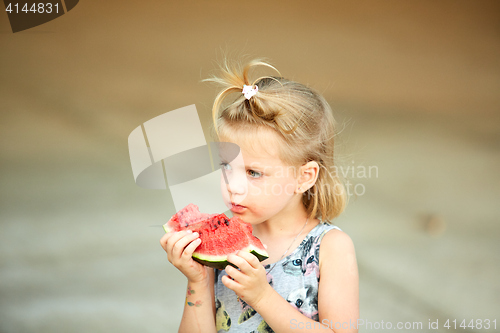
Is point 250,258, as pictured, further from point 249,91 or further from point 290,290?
point 249,91

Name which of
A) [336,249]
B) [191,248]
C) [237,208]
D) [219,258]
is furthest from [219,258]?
[336,249]

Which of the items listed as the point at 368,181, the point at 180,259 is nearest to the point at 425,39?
the point at 368,181

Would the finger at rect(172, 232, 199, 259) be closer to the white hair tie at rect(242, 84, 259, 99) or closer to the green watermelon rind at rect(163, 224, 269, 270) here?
the green watermelon rind at rect(163, 224, 269, 270)

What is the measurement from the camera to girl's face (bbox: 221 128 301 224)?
1813mm

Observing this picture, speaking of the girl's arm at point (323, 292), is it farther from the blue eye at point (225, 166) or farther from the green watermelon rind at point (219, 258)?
the blue eye at point (225, 166)

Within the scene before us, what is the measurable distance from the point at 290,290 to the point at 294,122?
0.69m

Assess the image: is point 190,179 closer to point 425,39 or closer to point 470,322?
point 425,39

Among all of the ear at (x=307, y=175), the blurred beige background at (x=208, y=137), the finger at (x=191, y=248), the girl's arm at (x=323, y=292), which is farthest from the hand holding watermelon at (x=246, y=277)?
the blurred beige background at (x=208, y=137)

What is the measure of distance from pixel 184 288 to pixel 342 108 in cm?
180

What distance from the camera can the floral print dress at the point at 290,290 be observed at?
185 cm

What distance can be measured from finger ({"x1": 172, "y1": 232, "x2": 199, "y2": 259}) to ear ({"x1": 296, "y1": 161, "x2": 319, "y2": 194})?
532 mm

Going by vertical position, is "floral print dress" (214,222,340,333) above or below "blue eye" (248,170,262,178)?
below

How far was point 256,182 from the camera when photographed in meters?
1.81

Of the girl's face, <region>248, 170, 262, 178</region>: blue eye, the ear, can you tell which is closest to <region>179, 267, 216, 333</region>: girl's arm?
the girl's face
